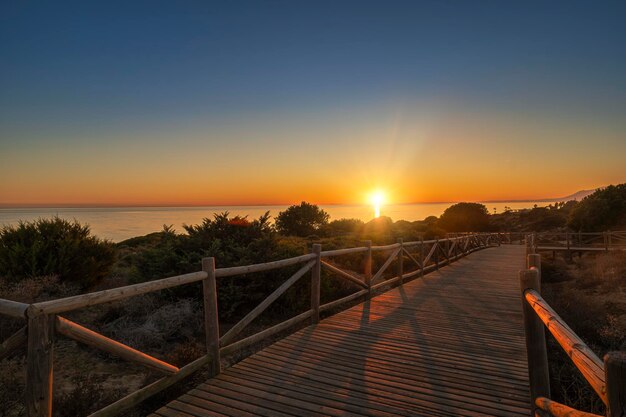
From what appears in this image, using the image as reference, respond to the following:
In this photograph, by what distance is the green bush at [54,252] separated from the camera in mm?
8523

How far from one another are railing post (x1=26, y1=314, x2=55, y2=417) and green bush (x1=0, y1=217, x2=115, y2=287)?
7275mm

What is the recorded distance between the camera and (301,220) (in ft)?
104

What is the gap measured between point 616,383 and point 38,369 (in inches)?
122

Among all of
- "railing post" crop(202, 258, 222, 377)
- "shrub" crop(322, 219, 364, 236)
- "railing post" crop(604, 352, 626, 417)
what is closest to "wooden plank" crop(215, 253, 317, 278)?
"railing post" crop(202, 258, 222, 377)

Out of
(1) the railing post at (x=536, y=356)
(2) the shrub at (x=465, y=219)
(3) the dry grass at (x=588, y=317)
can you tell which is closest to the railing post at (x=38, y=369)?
(1) the railing post at (x=536, y=356)

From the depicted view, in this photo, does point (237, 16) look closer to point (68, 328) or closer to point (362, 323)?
point (362, 323)

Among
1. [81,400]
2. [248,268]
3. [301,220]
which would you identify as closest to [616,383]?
[248,268]

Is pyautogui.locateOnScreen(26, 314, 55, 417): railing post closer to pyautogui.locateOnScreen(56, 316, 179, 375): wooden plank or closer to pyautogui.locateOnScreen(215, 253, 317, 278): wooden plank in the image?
pyautogui.locateOnScreen(56, 316, 179, 375): wooden plank

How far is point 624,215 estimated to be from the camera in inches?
1067

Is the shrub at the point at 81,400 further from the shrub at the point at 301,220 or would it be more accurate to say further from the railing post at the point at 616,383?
the shrub at the point at 301,220

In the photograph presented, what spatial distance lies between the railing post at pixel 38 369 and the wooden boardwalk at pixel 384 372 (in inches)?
40.2

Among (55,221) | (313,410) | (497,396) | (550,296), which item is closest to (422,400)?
(497,396)

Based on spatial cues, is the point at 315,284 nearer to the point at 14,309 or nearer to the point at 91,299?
the point at 91,299

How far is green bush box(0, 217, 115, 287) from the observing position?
28.0 feet
